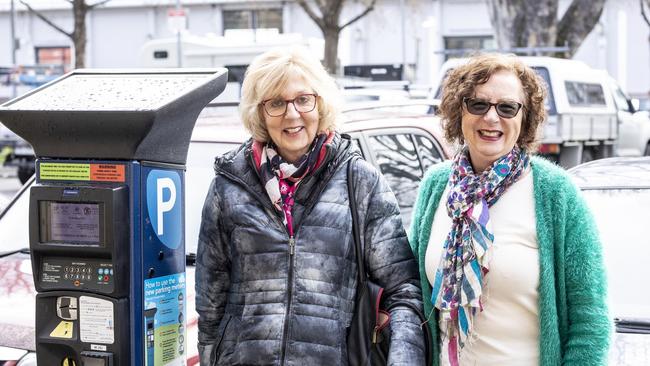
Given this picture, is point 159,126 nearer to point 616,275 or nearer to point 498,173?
point 498,173

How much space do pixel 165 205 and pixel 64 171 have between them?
0.34 m

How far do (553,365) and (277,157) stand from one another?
3.42 feet

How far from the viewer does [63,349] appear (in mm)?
3271

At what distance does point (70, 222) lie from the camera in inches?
125

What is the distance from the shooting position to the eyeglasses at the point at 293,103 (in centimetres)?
308

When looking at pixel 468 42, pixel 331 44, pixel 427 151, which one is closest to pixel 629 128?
pixel 331 44

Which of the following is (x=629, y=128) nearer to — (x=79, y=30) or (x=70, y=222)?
(x=79, y=30)

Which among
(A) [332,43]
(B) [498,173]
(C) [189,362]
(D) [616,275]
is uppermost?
(A) [332,43]

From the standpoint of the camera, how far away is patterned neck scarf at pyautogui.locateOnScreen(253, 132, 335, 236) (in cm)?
302

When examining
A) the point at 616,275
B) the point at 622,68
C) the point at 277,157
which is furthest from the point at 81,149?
the point at 622,68

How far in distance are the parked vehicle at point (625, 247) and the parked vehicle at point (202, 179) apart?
1.18 m

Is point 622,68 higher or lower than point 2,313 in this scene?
higher

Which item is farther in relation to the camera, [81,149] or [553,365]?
[81,149]

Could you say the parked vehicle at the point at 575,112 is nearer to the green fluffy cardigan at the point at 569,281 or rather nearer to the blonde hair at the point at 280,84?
the blonde hair at the point at 280,84
